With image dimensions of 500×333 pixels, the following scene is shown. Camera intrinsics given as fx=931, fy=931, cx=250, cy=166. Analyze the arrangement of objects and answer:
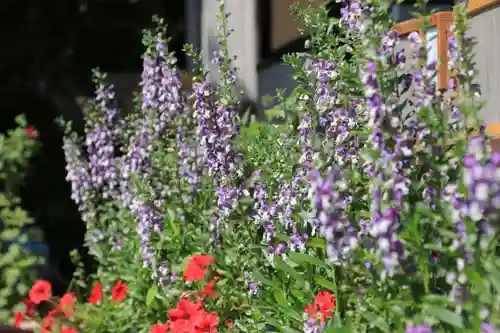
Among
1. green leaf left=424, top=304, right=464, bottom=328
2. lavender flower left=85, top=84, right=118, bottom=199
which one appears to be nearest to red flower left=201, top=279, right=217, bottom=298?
lavender flower left=85, top=84, right=118, bottom=199

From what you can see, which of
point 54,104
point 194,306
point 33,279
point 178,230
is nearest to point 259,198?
point 194,306

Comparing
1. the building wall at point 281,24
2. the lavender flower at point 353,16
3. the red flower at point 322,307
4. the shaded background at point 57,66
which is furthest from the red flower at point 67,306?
the shaded background at point 57,66

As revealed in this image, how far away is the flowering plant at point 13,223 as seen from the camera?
6.60m

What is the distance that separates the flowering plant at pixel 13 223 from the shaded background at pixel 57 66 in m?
0.73

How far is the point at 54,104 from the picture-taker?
333 inches

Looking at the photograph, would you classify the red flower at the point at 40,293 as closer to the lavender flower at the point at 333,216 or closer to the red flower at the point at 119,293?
the red flower at the point at 119,293

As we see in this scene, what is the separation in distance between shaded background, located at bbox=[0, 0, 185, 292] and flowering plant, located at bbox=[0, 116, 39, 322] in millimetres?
Answer: 726

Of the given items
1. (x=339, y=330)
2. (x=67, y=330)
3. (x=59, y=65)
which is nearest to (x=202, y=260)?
(x=67, y=330)

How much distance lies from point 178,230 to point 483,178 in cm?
272

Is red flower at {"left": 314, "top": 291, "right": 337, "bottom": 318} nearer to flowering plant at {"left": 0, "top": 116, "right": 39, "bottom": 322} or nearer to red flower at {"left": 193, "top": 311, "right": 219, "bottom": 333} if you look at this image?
red flower at {"left": 193, "top": 311, "right": 219, "bottom": 333}

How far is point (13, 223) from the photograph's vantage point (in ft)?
22.7

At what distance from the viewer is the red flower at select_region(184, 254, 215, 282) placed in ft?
13.5

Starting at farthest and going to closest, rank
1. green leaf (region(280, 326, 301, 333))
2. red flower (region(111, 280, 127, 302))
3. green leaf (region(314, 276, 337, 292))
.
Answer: red flower (region(111, 280, 127, 302))
green leaf (region(280, 326, 301, 333))
green leaf (region(314, 276, 337, 292))

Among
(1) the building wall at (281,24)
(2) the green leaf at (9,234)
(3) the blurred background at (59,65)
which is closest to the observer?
(2) the green leaf at (9,234)
